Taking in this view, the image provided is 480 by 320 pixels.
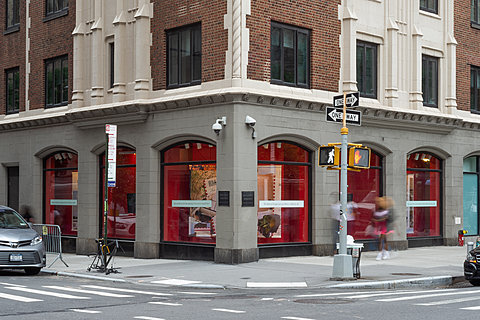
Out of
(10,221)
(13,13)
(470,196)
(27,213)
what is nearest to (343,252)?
(10,221)

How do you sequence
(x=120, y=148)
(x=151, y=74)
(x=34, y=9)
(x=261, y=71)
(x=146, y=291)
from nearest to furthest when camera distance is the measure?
(x=146, y=291), (x=261, y=71), (x=151, y=74), (x=120, y=148), (x=34, y=9)

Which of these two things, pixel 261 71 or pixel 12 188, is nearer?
pixel 261 71

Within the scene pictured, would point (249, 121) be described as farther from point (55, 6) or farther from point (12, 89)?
point (12, 89)

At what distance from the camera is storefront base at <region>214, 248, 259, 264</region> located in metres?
20.5

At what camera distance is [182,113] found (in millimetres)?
22203

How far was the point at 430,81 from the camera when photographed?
27.3 metres

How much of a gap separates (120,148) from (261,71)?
6412mm

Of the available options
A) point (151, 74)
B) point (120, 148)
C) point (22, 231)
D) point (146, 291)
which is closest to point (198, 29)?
point (151, 74)

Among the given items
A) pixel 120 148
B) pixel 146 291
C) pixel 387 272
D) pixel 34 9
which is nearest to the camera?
pixel 146 291

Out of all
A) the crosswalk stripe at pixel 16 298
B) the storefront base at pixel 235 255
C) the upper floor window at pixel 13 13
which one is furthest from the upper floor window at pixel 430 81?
the crosswalk stripe at pixel 16 298

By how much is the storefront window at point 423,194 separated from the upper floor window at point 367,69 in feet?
10.7

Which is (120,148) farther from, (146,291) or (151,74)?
(146,291)

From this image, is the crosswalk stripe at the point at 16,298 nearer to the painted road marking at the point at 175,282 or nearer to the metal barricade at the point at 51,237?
the painted road marking at the point at 175,282

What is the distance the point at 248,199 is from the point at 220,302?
25.2ft
